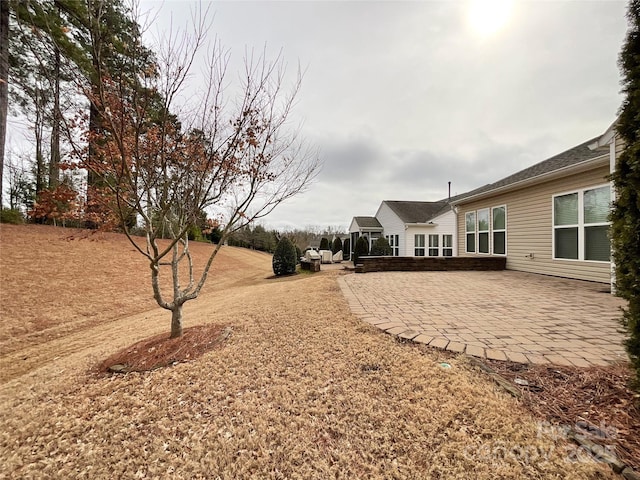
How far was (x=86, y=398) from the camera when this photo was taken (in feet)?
6.99

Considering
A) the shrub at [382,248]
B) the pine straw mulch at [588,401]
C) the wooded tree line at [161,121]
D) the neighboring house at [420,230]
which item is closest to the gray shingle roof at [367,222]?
the neighboring house at [420,230]

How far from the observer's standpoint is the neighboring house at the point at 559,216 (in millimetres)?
5809

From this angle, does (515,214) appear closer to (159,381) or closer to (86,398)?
(159,381)

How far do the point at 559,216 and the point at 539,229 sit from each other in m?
0.69

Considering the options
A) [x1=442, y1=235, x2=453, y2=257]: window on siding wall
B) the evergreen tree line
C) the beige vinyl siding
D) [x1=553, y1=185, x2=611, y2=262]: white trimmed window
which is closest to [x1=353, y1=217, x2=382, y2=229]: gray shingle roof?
[x1=442, y1=235, x2=453, y2=257]: window on siding wall

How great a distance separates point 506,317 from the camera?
143 inches

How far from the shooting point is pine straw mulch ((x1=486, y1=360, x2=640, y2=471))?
1460 millimetres

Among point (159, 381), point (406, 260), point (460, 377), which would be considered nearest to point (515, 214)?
point (406, 260)

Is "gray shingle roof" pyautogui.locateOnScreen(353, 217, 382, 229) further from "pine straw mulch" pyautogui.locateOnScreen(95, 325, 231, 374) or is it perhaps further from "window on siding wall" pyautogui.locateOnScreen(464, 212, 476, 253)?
"pine straw mulch" pyautogui.locateOnScreen(95, 325, 231, 374)

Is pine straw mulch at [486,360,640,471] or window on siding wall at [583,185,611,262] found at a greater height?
window on siding wall at [583,185,611,262]

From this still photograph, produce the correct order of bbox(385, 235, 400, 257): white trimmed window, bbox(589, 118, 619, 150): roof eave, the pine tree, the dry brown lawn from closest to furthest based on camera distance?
the dry brown lawn < the pine tree < bbox(589, 118, 619, 150): roof eave < bbox(385, 235, 400, 257): white trimmed window

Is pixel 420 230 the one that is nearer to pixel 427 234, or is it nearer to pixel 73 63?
pixel 427 234

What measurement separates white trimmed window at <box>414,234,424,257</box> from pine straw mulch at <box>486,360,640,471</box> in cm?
1430

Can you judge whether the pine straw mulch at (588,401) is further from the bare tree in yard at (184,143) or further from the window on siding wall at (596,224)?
the window on siding wall at (596,224)
